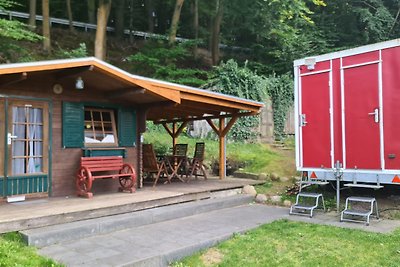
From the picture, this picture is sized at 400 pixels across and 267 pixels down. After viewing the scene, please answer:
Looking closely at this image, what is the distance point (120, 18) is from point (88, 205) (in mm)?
17804

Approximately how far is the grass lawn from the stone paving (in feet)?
0.64

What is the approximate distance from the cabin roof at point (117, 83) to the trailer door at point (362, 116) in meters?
2.91

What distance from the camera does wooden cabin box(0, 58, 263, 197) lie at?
6410mm

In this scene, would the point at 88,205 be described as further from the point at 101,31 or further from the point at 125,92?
the point at 101,31

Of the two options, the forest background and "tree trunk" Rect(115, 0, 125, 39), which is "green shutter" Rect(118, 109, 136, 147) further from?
"tree trunk" Rect(115, 0, 125, 39)

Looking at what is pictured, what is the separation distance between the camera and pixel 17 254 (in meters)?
4.28

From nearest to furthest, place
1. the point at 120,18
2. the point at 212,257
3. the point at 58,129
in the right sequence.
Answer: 1. the point at 212,257
2. the point at 58,129
3. the point at 120,18

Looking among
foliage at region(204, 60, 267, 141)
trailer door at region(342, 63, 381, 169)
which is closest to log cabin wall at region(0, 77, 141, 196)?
trailer door at region(342, 63, 381, 169)

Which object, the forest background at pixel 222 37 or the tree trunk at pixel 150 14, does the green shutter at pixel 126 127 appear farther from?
the tree trunk at pixel 150 14

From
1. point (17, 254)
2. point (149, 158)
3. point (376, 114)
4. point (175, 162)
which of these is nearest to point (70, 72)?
point (149, 158)

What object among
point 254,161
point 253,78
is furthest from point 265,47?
point 254,161

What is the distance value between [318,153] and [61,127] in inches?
198

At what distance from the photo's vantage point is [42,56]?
627 inches

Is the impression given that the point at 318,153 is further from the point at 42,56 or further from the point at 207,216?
the point at 42,56
